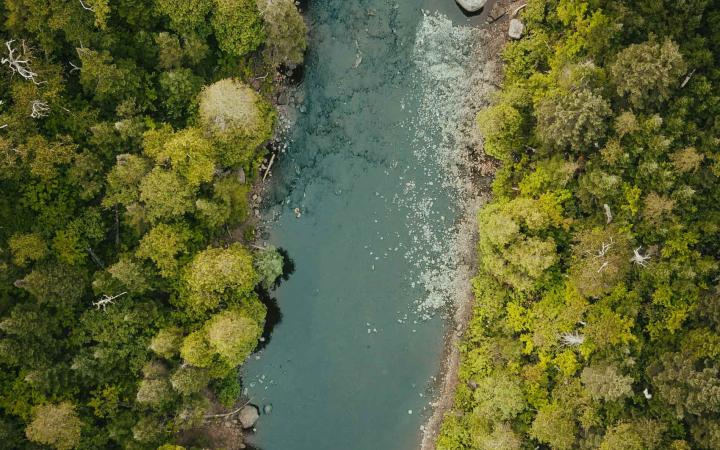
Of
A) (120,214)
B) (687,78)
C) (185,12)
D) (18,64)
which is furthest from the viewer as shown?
(120,214)

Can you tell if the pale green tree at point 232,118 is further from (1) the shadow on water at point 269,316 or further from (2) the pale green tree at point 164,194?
(1) the shadow on water at point 269,316

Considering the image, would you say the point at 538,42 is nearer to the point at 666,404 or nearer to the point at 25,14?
the point at 666,404

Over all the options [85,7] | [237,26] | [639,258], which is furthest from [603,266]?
[85,7]

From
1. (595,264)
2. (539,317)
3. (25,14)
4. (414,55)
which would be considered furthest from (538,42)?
(25,14)

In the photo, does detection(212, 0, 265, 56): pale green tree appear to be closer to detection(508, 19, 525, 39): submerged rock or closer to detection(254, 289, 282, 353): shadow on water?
detection(254, 289, 282, 353): shadow on water

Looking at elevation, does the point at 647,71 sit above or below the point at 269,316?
above

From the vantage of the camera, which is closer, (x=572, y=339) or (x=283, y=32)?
(x=572, y=339)

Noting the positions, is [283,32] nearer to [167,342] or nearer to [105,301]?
[105,301]

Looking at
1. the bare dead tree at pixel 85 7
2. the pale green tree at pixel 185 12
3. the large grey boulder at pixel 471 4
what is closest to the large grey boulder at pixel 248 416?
the pale green tree at pixel 185 12
